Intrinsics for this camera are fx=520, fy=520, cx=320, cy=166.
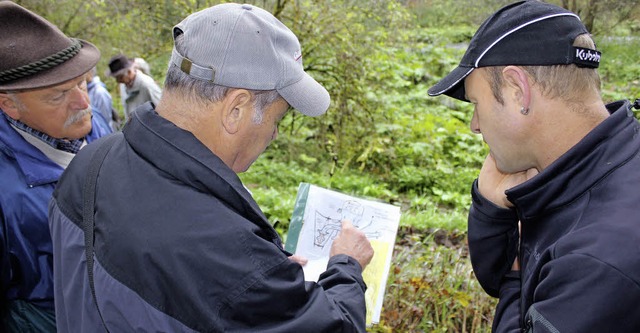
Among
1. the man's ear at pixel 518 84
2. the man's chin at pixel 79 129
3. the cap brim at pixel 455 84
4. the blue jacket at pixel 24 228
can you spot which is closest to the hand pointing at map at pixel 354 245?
the cap brim at pixel 455 84

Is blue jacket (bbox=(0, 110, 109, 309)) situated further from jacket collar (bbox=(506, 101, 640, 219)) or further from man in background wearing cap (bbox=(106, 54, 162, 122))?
man in background wearing cap (bbox=(106, 54, 162, 122))

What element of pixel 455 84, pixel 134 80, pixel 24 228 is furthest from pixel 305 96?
pixel 134 80

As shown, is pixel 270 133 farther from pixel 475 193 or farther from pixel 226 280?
pixel 475 193

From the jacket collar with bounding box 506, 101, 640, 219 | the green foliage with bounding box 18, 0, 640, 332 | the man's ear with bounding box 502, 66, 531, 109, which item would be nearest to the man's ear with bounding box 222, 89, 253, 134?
the man's ear with bounding box 502, 66, 531, 109

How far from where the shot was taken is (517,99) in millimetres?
1790

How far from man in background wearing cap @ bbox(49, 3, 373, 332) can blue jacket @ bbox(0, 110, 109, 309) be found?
20.4 inches

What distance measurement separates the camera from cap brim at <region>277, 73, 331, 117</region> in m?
1.79

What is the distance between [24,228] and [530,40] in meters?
2.14

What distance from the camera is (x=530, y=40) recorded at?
1735mm

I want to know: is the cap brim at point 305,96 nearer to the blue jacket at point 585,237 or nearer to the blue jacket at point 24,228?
the blue jacket at point 585,237

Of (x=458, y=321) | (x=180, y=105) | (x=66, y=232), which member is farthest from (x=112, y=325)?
(x=458, y=321)

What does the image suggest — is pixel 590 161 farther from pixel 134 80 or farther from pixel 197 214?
pixel 134 80

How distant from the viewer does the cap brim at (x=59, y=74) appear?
96.0 inches

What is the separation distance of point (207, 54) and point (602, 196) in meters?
1.29
